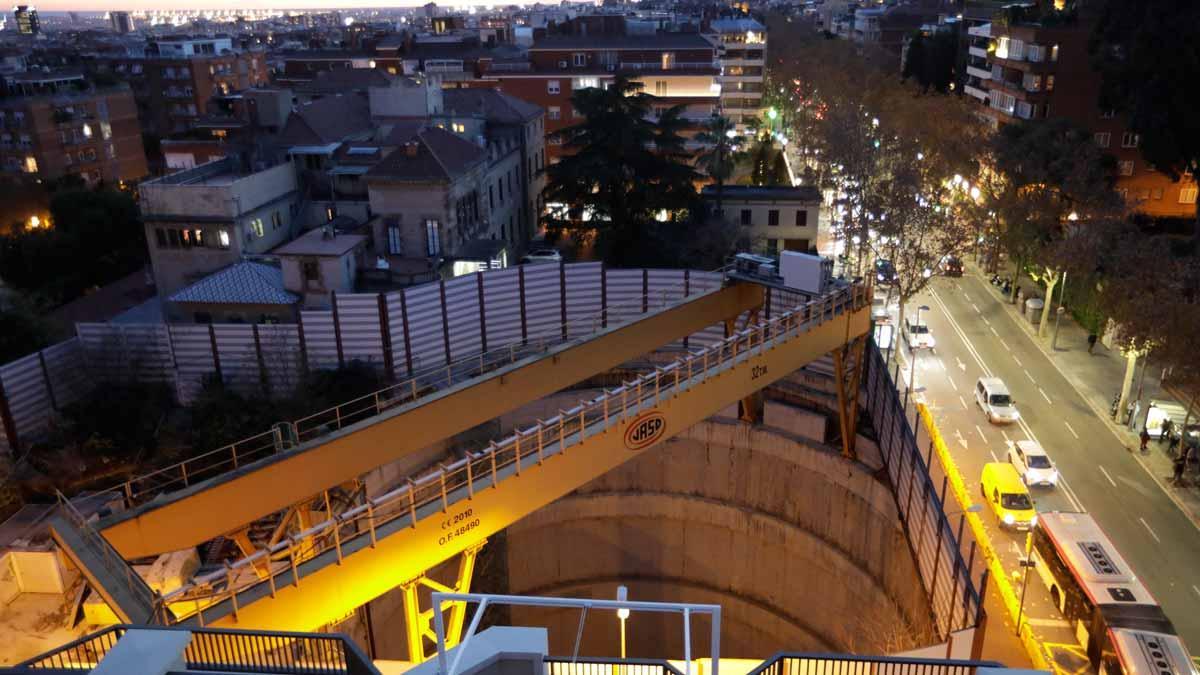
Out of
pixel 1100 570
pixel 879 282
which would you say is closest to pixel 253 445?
pixel 1100 570

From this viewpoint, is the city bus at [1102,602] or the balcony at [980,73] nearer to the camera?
the city bus at [1102,602]

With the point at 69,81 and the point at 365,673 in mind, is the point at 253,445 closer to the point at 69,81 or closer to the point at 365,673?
the point at 365,673

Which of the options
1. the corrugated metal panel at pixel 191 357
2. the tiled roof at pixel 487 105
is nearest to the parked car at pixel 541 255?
the tiled roof at pixel 487 105

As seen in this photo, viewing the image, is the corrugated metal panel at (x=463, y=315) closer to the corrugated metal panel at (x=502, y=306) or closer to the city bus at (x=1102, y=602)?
the corrugated metal panel at (x=502, y=306)

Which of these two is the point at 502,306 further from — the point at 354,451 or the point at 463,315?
the point at 354,451

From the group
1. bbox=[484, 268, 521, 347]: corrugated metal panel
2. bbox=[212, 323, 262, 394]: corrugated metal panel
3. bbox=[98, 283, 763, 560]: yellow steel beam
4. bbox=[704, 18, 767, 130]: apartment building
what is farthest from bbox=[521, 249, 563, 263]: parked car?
bbox=[704, 18, 767, 130]: apartment building

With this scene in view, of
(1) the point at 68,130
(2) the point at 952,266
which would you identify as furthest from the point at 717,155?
(1) the point at 68,130

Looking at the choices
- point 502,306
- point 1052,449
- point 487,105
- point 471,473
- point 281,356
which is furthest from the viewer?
point 487,105
